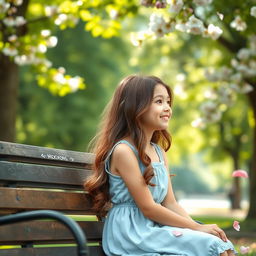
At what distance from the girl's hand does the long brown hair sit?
1.46ft

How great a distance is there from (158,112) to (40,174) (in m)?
0.75

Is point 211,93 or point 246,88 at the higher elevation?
point 246,88

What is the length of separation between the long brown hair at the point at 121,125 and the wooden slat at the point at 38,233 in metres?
0.16

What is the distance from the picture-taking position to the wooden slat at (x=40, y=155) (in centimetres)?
353

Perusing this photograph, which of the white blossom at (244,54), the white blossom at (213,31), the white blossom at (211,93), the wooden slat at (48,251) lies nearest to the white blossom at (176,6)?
the white blossom at (213,31)

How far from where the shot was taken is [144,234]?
3.69m

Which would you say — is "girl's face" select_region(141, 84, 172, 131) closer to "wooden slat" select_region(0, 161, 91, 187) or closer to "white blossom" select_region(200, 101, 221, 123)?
"wooden slat" select_region(0, 161, 91, 187)

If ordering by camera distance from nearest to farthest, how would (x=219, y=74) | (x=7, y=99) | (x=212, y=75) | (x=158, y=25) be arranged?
1. (x=158, y=25)
2. (x=7, y=99)
3. (x=219, y=74)
4. (x=212, y=75)

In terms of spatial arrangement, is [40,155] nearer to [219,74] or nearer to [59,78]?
[59,78]

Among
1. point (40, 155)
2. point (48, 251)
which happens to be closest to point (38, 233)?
point (48, 251)

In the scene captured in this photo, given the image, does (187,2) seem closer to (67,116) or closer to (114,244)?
(114,244)

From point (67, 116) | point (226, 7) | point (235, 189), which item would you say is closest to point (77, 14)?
point (226, 7)

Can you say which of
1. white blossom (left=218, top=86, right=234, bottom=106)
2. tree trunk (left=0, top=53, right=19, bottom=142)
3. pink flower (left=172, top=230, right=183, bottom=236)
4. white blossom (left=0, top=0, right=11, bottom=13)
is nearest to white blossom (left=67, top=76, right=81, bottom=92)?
tree trunk (left=0, top=53, right=19, bottom=142)

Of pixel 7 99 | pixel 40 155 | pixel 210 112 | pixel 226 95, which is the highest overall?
pixel 40 155
